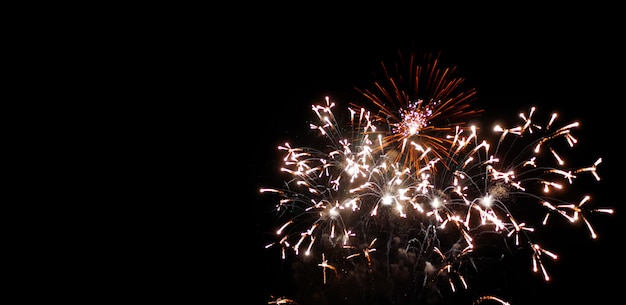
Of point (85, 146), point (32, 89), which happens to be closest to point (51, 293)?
point (85, 146)

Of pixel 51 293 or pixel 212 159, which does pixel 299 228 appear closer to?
pixel 212 159

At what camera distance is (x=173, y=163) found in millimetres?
11102

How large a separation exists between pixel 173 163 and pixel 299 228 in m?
4.41

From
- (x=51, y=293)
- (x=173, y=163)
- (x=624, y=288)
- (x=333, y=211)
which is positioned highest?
(x=173, y=163)

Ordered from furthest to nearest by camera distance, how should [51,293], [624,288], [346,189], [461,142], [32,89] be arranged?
1. [32,89]
2. [346,189]
3. [51,293]
4. [624,288]
5. [461,142]

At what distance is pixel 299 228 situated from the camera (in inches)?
387

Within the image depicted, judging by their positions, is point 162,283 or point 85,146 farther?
point 85,146

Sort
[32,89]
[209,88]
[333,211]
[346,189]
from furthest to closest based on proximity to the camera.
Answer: [209,88]
[32,89]
[346,189]
[333,211]

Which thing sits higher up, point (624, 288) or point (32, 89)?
point (32, 89)

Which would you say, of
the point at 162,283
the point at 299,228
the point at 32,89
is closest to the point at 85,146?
the point at 32,89

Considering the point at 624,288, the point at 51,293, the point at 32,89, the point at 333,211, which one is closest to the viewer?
the point at 333,211

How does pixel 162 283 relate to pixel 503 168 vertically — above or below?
below

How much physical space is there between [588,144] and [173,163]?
38.1 ft

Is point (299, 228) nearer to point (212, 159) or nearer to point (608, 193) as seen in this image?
point (212, 159)
